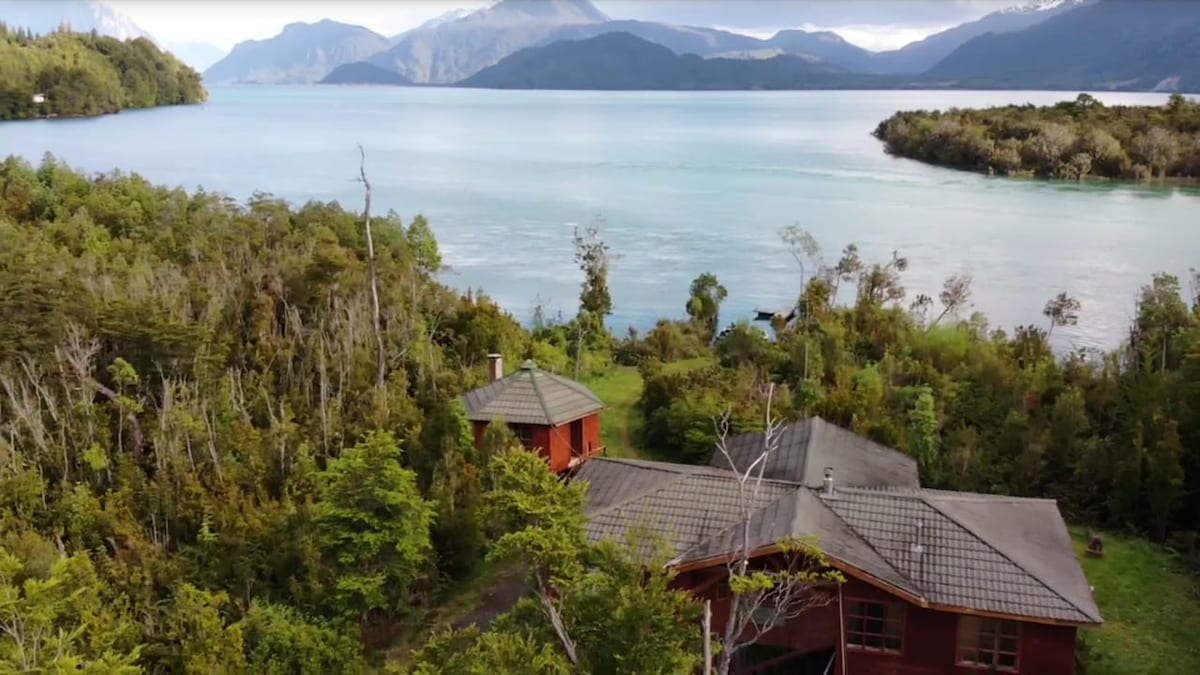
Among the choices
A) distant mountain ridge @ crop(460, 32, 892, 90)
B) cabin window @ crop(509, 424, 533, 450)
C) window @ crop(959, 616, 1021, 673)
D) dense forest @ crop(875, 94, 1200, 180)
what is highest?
distant mountain ridge @ crop(460, 32, 892, 90)

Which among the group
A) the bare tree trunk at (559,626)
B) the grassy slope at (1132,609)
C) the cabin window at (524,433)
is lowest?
the grassy slope at (1132,609)

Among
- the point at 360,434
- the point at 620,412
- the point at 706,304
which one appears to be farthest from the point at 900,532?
the point at 706,304

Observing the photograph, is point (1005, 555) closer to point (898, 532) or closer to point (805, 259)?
point (898, 532)

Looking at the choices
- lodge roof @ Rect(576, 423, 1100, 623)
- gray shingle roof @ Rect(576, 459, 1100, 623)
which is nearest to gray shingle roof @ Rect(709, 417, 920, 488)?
lodge roof @ Rect(576, 423, 1100, 623)

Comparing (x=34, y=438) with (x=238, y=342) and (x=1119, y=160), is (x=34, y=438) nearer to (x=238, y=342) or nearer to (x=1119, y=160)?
(x=238, y=342)

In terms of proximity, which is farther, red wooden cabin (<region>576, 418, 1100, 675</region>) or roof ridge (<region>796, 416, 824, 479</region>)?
roof ridge (<region>796, 416, 824, 479</region>)

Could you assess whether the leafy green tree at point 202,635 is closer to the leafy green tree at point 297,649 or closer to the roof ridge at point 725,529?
the leafy green tree at point 297,649

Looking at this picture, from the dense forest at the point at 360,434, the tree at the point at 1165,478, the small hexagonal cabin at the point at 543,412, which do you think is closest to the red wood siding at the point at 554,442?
the small hexagonal cabin at the point at 543,412

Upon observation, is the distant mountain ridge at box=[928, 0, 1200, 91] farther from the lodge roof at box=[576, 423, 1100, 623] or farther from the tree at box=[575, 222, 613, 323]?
the lodge roof at box=[576, 423, 1100, 623]
